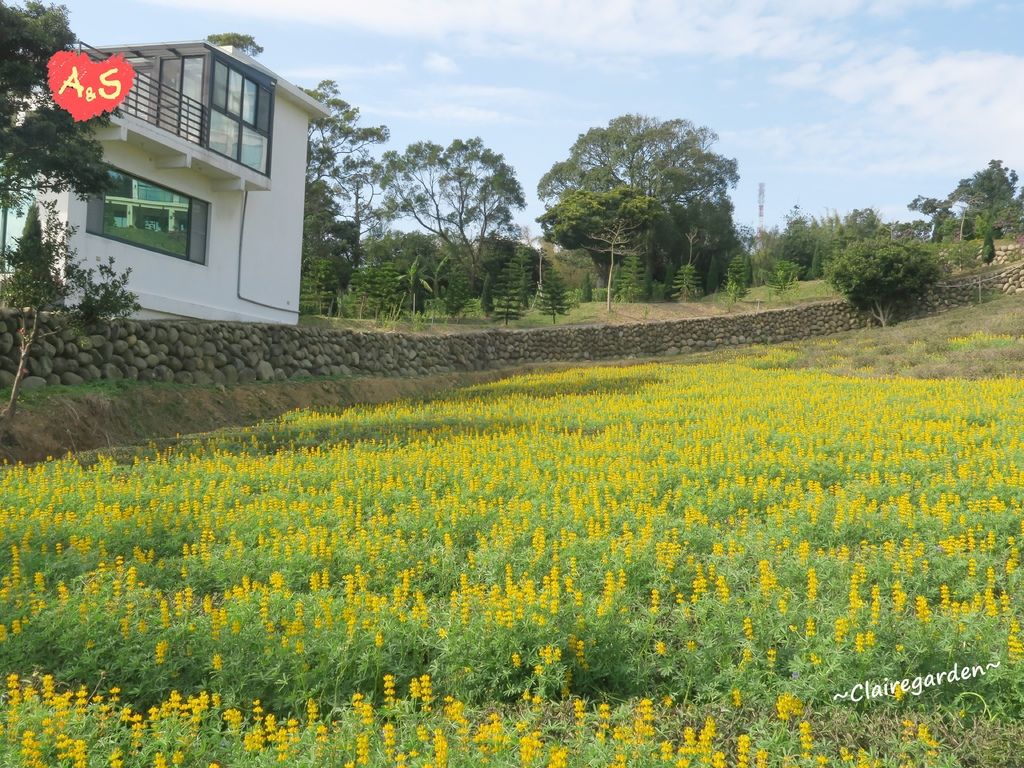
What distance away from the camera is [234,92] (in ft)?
63.7

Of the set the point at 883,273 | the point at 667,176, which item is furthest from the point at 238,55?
the point at 667,176

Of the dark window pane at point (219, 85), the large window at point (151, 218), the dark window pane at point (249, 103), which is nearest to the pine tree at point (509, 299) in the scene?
the dark window pane at point (249, 103)

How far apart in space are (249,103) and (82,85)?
26.0 ft

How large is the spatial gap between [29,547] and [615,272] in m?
33.9

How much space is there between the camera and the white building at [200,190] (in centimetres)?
1680

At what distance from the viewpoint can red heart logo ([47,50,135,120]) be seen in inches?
469

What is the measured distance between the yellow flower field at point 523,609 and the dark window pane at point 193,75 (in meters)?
12.1

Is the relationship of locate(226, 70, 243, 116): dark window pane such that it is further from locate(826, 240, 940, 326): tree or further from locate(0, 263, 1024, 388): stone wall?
locate(826, 240, 940, 326): tree

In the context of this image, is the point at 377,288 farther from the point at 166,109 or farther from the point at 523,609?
the point at 523,609

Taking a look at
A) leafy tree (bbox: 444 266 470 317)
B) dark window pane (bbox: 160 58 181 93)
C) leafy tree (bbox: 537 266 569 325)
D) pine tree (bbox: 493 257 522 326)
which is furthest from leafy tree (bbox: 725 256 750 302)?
dark window pane (bbox: 160 58 181 93)

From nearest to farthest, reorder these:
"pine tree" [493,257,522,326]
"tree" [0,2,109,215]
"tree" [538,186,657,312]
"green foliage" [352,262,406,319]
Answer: "tree" [0,2,109,215] → "green foliage" [352,262,406,319] → "pine tree" [493,257,522,326] → "tree" [538,186,657,312]

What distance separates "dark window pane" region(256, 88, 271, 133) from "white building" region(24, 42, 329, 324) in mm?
37

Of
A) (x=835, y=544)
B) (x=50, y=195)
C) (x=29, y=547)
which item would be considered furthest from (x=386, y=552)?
(x=50, y=195)

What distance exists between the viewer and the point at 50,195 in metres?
15.7
